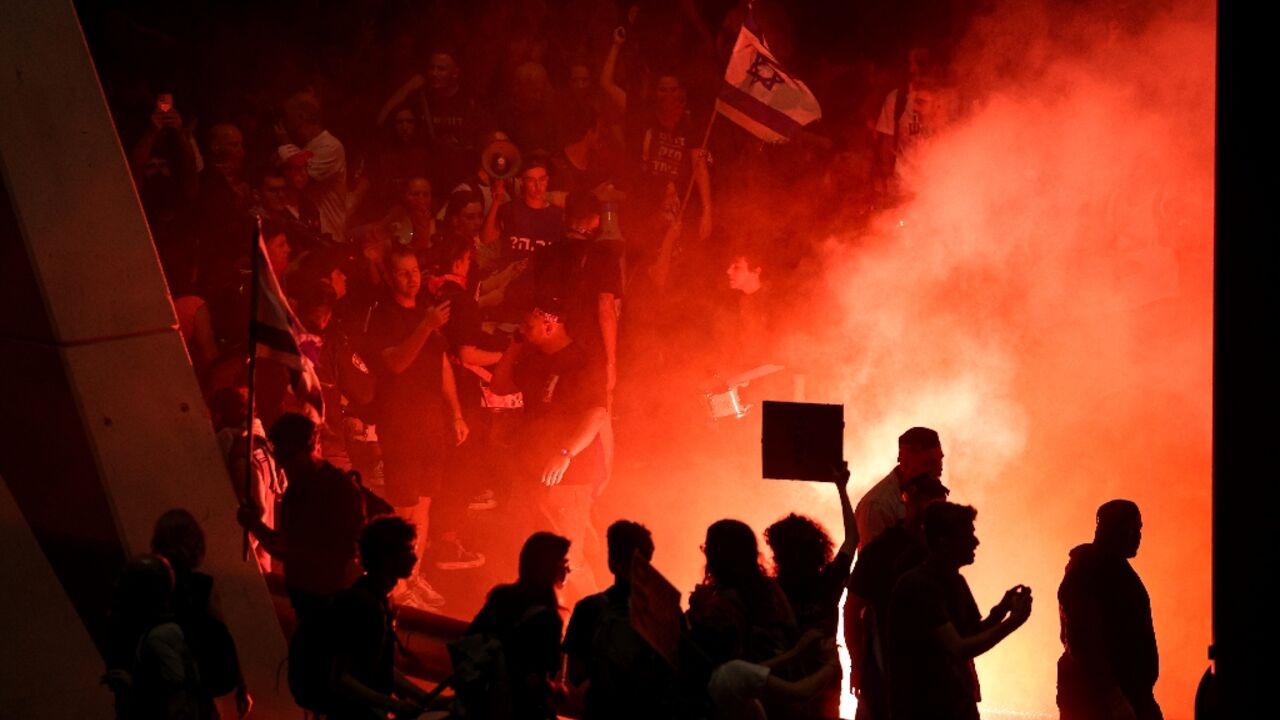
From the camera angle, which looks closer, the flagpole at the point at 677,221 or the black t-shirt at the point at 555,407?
the black t-shirt at the point at 555,407

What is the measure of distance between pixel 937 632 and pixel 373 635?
1.45 meters

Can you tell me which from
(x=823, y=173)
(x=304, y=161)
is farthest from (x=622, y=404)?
(x=304, y=161)

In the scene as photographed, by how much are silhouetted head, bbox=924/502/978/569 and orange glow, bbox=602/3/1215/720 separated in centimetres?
661

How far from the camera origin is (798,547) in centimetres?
343

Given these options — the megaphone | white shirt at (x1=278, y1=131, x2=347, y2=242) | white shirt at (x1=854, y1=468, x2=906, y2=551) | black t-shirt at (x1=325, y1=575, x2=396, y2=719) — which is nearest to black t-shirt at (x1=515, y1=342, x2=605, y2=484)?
the megaphone

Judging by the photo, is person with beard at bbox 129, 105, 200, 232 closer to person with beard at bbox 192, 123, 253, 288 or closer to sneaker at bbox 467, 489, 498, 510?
person with beard at bbox 192, 123, 253, 288

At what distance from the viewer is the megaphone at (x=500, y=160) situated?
1091cm

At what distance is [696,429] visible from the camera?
440 inches

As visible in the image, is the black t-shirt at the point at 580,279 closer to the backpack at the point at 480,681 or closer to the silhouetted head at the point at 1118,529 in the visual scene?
the silhouetted head at the point at 1118,529

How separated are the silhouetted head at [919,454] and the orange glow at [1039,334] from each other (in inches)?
211

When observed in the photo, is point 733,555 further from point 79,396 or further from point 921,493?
point 79,396

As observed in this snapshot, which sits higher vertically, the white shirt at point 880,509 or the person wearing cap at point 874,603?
the white shirt at point 880,509

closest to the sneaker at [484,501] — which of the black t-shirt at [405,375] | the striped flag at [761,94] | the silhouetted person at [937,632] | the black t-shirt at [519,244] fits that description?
the black t-shirt at [405,375]

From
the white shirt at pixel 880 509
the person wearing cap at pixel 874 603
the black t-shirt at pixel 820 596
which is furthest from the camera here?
the white shirt at pixel 880 509
